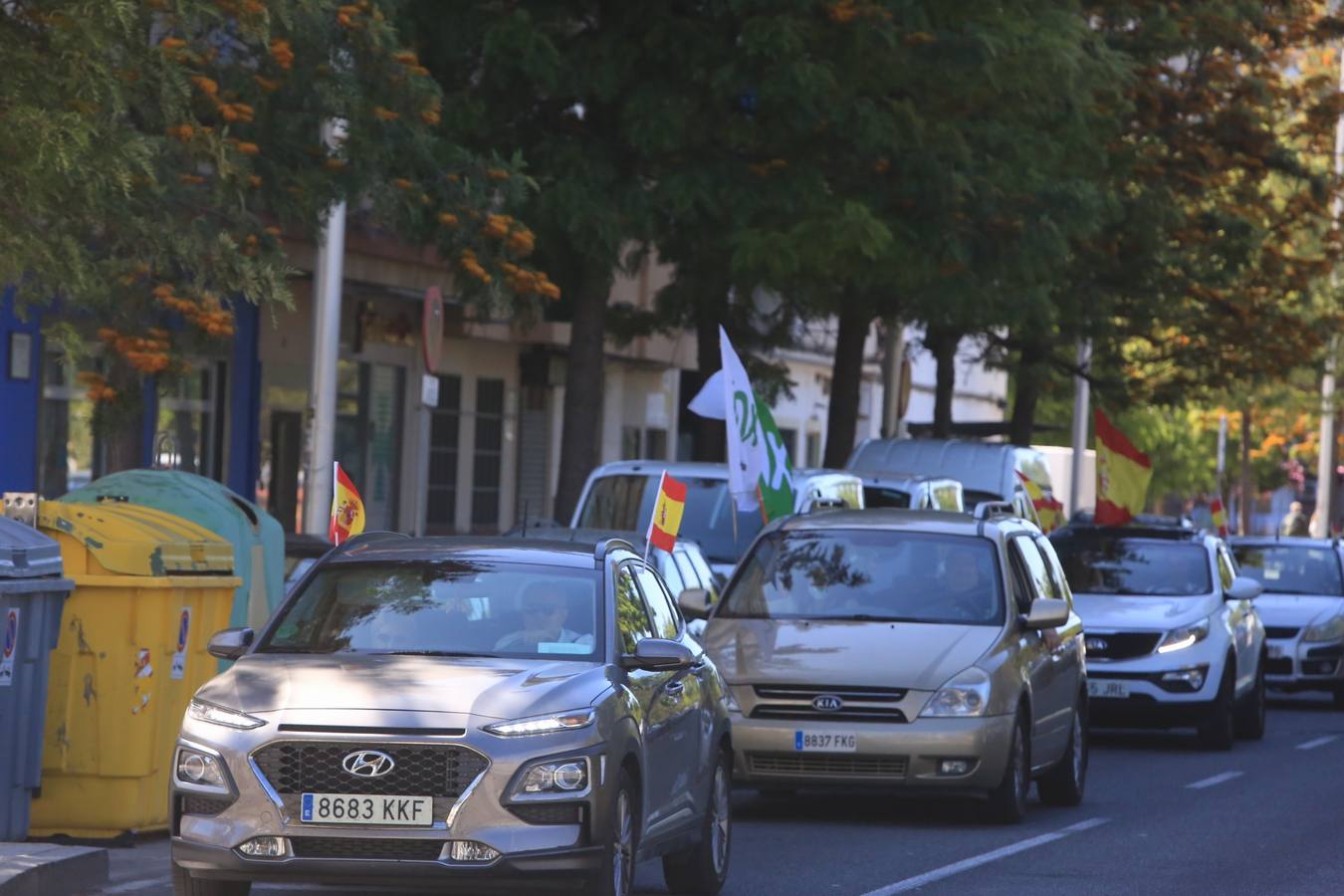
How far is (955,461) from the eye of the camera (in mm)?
31406

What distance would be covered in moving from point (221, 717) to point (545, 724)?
112 cm

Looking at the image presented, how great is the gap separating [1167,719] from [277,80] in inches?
323

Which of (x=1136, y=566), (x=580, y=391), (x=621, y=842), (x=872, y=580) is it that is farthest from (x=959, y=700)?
(x=580, y=391)

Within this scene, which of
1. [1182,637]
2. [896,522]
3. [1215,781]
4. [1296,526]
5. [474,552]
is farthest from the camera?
[1296,526]

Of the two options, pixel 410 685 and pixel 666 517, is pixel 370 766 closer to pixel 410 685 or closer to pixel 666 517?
pixel 410 685

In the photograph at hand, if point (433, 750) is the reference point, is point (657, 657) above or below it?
above

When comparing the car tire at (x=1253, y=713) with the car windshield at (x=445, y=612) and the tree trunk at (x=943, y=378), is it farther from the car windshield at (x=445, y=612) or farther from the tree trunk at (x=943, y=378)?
the tree trunk at (x=943, y=378)

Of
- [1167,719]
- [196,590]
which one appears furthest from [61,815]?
[1167,719]

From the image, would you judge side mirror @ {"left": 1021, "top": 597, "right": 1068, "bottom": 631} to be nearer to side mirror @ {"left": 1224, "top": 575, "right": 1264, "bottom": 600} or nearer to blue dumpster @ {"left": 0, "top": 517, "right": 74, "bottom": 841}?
blue dumpster @ {"left": 0, "top": 517, "right": 74, "bottom": 841}

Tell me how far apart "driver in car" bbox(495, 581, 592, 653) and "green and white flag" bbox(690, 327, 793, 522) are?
27.2 feet

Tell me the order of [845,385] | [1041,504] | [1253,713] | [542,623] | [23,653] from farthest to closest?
[1041,504] < [845,385] < [1253,713] < [23,653] < [542,623]

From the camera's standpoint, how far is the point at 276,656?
9648mm

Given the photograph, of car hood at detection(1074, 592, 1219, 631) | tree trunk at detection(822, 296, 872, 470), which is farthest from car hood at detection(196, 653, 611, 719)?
tree trunk at detection(822, 296, 872, 470)

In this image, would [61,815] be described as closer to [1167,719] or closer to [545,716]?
[545,716]
